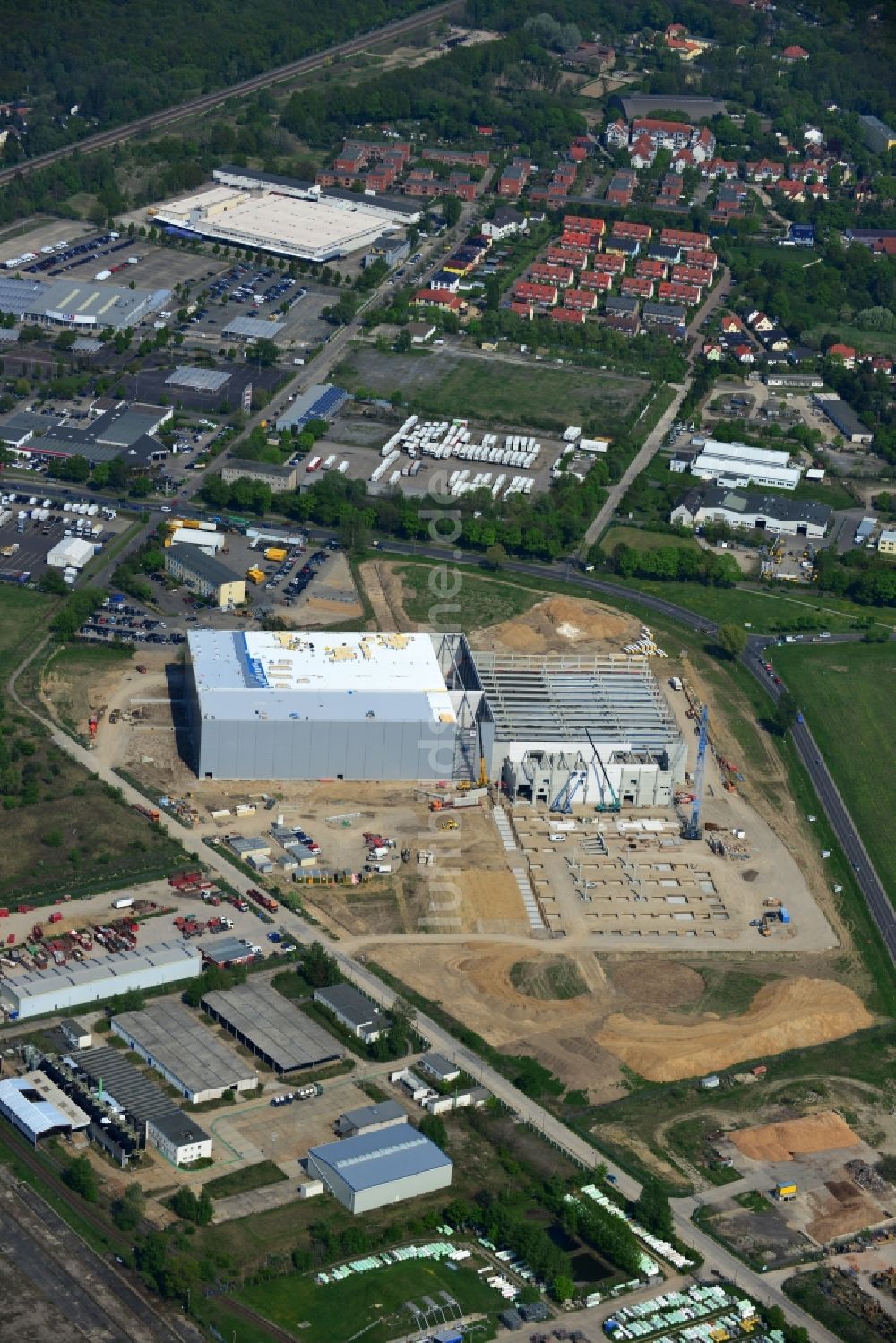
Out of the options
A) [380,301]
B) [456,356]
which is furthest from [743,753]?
[380,301]

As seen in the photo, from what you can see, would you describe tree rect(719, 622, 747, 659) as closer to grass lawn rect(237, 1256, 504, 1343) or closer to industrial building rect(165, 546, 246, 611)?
industrial building rect(165, 546, 246, 611)

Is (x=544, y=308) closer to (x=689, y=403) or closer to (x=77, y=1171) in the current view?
(x=689, y=403)

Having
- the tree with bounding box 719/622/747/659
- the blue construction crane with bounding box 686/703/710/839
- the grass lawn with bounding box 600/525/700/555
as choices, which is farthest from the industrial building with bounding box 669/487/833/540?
the blue construction crane with bounding box 686/703/710/839

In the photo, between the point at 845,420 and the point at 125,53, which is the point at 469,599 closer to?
the point at 845,420

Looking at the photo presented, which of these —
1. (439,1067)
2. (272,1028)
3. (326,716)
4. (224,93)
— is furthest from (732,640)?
(224,93)

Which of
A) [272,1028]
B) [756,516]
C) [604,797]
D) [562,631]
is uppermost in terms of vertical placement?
[272,1028]

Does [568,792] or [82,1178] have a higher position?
[82,1178]
